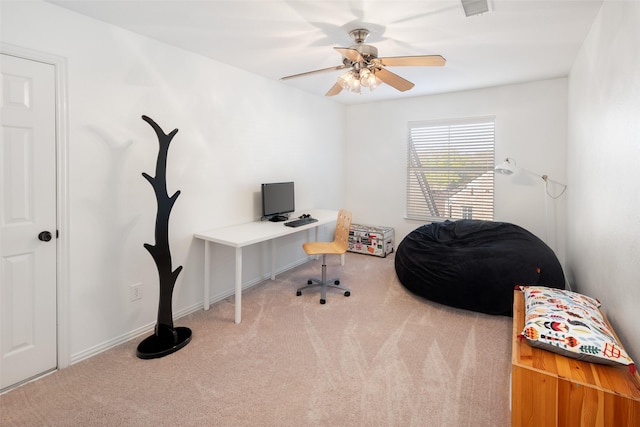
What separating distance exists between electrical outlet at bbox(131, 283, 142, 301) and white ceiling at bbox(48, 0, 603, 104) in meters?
2.01

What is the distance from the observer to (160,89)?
9.24 ft

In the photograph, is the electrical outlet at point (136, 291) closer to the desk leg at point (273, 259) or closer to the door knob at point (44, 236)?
the door knob at point (44, 236)

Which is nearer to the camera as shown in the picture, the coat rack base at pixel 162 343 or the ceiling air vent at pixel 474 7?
the ceiling air vent at pixel 474 7

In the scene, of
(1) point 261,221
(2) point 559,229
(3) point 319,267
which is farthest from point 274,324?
(2) point 559,229

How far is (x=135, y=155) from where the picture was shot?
8.73ft

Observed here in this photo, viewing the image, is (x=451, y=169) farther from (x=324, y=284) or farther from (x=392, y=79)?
(x=324, y=284)

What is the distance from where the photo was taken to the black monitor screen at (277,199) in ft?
12.4

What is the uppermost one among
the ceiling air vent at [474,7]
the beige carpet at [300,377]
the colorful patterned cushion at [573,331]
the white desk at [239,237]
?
the ceiling air vent at [474,7]

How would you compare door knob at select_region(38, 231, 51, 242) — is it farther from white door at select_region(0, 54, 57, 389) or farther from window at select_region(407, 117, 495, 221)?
window at select_region(407, 117, 495, 221)

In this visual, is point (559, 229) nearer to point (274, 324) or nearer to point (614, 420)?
point (614, 420)

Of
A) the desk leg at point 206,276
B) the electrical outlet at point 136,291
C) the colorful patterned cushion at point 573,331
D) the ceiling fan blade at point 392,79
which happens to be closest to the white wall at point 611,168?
the colorful patterned cushion at point 573,331

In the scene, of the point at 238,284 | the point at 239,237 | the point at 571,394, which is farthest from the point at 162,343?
the point at 571,394

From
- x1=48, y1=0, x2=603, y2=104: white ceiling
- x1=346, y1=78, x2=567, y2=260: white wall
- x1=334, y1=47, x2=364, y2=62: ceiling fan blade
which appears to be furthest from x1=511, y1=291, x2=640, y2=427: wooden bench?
x1=346, y1=78, x2=567, y2=260: white wall

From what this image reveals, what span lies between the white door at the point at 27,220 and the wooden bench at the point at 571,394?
2831mm
